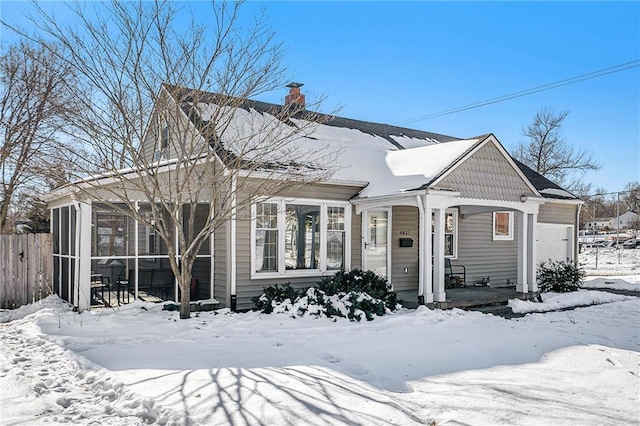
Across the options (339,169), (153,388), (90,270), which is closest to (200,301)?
(90,270)

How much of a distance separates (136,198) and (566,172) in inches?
1233

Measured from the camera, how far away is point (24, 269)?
11.0 m

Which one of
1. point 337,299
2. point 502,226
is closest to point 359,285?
point 337,299

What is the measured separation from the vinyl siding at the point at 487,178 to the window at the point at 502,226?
2891mm

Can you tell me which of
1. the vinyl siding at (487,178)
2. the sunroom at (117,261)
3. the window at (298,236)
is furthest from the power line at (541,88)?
the sunroom at (117,261)

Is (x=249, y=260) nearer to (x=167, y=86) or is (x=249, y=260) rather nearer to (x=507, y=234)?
(x=167, y=86)

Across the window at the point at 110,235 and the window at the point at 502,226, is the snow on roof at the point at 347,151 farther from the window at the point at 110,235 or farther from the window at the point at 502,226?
the window at the point at 502,226

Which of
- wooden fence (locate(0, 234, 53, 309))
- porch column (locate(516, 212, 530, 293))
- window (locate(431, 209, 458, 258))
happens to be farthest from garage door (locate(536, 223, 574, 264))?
wooden fence (locate(0, 234, 53, 309))

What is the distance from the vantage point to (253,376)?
5.33 m

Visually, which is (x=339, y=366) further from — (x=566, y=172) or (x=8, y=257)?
(x=566, y=172)

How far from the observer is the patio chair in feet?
42.4

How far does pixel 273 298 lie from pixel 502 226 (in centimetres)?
859

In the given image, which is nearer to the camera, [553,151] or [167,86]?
[167,86]

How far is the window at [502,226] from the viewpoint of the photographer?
575 inches
